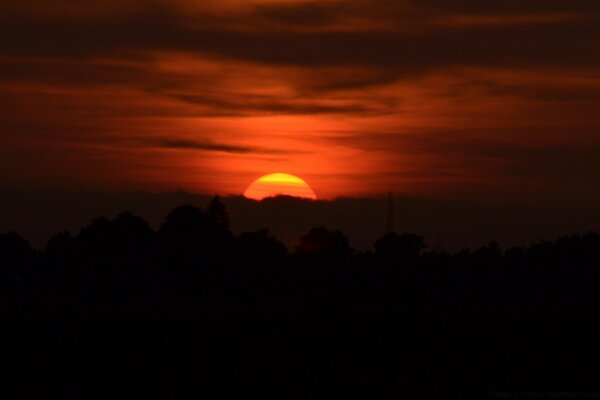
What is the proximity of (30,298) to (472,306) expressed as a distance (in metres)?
19.7

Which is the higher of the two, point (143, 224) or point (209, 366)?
point (143, 224)

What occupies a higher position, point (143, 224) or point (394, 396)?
point (143, 224)

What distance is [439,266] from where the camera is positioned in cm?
7569

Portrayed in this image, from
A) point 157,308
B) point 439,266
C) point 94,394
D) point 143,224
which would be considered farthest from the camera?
point 143,224

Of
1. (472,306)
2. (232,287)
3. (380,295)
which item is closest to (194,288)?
(232,287)

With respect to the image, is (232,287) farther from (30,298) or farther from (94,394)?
(94,394)

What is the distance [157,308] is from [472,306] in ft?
42.9

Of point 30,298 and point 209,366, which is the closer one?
point 209,366

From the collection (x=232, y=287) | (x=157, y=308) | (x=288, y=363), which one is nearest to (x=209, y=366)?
(x=288, y=363)

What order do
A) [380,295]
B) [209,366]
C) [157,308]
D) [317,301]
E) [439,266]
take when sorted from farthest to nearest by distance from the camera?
[439,266] < [380,295] < [317,301] < [157,308] < [209,366]

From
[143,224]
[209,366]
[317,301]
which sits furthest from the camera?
[143,224]

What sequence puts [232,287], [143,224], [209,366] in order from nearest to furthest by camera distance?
1. [209,366]
2. [232,287]
3. [143,224]

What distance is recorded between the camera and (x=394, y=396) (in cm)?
3319

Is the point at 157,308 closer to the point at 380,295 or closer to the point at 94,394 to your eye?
the point at 380,295
